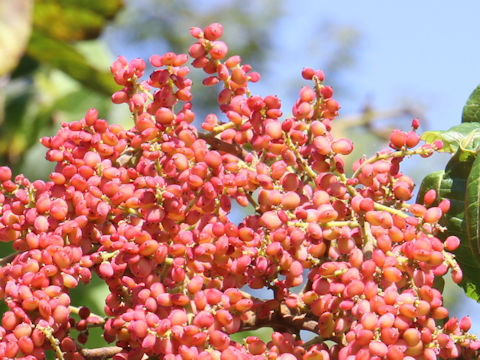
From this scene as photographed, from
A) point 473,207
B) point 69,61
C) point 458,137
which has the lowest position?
point 473,207

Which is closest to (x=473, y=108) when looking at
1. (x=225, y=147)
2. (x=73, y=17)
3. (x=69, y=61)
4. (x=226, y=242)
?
(x=225, y=147)

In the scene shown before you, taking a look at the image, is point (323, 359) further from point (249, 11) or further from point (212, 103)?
point (249, 11)

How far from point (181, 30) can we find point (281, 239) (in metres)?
10.5

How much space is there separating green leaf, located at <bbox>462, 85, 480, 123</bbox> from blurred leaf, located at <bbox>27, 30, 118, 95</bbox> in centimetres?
156

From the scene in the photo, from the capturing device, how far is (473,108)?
53.3 inches

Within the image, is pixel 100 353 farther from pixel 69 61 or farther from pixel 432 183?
pixel 69 61

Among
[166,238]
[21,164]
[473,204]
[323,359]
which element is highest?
[21,164]

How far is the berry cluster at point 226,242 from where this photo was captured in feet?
3.40

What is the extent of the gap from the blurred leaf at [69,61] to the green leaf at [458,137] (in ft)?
5.22

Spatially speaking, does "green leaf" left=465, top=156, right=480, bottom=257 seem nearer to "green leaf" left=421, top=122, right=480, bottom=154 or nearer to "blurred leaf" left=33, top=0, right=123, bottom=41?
"green leaf" left=421, top=122, right=480, bottom=154

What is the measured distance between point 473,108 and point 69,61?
1.69 meters

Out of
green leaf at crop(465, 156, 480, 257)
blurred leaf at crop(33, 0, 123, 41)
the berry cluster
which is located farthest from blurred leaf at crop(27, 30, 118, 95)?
green leaf at crop(465, 156, 480, 257)

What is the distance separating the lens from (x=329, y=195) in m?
1.12

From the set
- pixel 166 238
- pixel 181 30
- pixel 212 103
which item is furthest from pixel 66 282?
pixel 181 30
